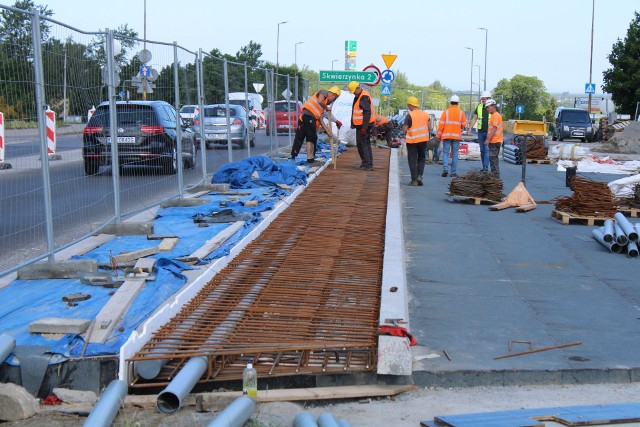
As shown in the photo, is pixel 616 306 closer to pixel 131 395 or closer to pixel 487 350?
pixel 487 350

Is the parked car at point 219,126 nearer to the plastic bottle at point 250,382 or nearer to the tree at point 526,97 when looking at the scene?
the plastic bottle at point 250,382

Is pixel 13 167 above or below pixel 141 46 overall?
below

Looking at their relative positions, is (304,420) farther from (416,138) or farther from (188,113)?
(416,138)

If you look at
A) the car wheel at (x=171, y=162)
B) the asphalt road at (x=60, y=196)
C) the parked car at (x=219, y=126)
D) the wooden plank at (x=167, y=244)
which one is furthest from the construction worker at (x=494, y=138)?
the wooden plank at (x=167, y=244)

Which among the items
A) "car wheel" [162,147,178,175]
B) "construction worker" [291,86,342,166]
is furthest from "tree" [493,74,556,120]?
"car wheel" [162,147,178,175]

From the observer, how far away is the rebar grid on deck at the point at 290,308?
18.8 feet

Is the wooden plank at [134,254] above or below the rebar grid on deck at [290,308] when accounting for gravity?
above

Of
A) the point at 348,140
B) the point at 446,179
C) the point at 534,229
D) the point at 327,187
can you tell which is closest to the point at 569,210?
the point at 534,229

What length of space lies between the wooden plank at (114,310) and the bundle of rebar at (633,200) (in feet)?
30.3

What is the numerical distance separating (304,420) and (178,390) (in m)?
0.85

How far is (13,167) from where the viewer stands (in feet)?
24.7

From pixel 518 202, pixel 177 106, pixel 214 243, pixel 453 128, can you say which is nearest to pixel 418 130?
pixel 453 128

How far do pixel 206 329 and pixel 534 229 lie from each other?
7.24 m

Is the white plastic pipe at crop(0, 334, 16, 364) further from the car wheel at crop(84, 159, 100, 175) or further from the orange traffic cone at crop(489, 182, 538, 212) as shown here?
the orange traffic cone at crop(489, 182, 538, 212)
